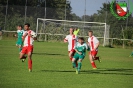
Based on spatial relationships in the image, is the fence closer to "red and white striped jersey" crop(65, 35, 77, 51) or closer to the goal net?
the goal net

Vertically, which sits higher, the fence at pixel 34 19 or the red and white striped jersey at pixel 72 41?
the fence at pixel 34 19

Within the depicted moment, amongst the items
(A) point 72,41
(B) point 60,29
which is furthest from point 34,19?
(A) point 72,41

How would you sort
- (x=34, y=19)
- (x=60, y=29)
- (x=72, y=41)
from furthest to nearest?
(x=34, y=19) → (x=60, y=29) → (x=72, y=41)

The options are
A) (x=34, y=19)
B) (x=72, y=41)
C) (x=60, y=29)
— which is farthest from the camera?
(x=34, y=19)

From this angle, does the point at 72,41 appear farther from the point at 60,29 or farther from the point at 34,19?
the point at 34,19

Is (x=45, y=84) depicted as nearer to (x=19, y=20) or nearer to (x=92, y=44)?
(x=92, y=44)

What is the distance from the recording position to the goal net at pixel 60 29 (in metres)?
54.4

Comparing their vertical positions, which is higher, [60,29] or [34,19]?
[34,19]

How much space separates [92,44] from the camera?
21.9m

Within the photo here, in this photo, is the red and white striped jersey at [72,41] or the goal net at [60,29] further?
the goal net at [60,29]

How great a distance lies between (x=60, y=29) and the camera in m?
55.3

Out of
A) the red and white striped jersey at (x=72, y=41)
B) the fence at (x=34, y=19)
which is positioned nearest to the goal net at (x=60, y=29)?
the fence at (x=34, y=19)

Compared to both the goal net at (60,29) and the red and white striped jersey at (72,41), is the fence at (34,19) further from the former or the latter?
the red and white striped jersey at (72,41)

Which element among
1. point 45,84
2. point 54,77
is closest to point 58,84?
point 45,84
